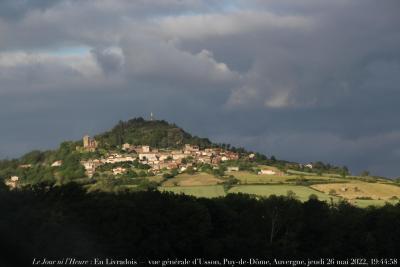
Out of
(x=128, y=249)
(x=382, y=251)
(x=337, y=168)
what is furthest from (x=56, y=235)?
(x=337, y=168)

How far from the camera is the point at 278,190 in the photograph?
339 feet

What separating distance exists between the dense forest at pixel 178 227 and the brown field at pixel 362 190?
111 ft

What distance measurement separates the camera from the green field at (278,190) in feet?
325

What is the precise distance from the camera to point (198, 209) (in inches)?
2192

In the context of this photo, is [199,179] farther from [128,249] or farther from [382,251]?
[128,249]

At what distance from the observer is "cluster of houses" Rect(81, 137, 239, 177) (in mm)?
152750

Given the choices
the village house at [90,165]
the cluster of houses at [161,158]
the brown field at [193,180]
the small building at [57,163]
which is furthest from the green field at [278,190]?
→ the small building at [57,163]

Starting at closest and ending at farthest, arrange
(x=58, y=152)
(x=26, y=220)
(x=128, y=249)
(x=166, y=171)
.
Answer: (x=26, y=220) < (x=128, y=249) < (x=166, y=171) < (x=58, y=152)

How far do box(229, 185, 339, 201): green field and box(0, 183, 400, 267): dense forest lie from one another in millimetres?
27912

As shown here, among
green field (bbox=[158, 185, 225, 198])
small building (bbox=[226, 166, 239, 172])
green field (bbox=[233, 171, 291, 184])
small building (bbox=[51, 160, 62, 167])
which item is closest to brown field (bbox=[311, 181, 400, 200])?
green field (bbox=[233, 171, 291, 184])

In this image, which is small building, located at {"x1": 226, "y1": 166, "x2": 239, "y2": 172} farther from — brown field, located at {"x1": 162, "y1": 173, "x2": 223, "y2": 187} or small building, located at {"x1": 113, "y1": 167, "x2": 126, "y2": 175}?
small building, located at {"x1": 113, "y1": 167, "x2": 126, "y2": 175}

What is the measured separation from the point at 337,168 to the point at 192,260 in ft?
388

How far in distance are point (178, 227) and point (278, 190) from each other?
174 ft

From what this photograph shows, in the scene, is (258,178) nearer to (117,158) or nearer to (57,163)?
(117,158)
